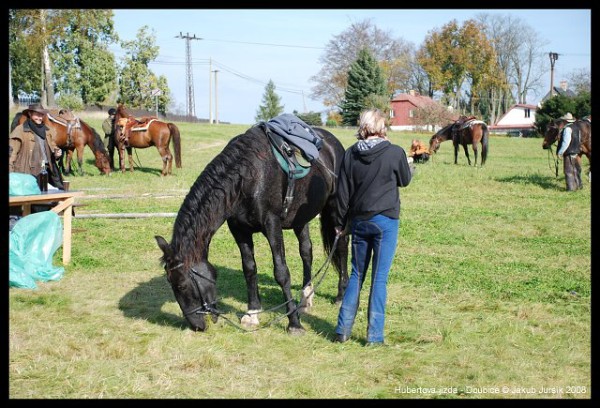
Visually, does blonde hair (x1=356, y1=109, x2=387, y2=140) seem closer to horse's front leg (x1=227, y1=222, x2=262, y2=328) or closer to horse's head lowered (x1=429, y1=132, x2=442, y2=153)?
horse's front leg (x1=227, y1=222, x2=262, y2=328)

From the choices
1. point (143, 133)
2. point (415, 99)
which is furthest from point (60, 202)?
point (415, 99)

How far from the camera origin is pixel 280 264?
5.17 meters

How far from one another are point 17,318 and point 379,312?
3176mm

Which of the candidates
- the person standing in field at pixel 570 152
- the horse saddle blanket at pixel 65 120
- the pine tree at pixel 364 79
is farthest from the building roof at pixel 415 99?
the person standing in field at pixel 570 152

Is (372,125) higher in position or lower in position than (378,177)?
higher

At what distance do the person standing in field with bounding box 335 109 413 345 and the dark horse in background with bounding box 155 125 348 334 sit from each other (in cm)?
72

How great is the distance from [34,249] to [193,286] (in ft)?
9.73

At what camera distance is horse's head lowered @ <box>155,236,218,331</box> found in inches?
184

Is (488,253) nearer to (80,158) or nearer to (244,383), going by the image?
(244,383)

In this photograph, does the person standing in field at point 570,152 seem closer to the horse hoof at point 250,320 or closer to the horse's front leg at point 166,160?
the horse hoof at point 250,320

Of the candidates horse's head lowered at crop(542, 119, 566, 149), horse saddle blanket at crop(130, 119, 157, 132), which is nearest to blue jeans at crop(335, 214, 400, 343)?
Answer: horse's head lowered at crop(542, 119, 566, 149)

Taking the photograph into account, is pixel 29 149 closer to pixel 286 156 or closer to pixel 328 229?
pixel 328 229

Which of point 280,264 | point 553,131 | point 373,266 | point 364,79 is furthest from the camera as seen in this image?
point 364,79

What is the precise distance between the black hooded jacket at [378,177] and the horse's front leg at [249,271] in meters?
1.19
